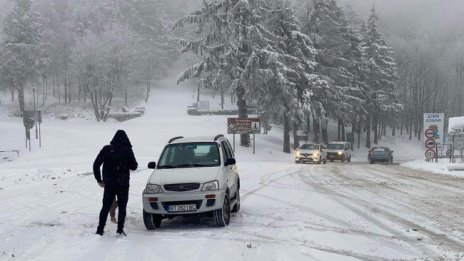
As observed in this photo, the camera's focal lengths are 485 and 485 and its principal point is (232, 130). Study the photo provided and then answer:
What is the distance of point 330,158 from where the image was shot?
137 ft

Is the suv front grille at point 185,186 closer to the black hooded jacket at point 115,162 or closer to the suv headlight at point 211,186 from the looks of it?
the suv headlight at point 211,186

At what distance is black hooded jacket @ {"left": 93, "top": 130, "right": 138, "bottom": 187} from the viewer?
30.7 ft

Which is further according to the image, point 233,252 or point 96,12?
point 96,12

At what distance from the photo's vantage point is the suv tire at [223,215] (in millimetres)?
9854

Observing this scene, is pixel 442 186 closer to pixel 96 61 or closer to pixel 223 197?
pixel 223 197

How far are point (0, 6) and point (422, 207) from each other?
147 metres

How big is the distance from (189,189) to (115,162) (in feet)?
5.12

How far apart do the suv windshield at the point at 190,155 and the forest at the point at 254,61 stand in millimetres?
26917

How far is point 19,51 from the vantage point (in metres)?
69.1

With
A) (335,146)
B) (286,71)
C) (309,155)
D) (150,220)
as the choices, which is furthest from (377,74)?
(150,220)

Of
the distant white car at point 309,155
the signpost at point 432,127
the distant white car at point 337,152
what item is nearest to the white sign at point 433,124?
the signpost at point 432,127

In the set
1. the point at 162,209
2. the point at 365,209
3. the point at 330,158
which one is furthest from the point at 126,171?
the point at 330,158

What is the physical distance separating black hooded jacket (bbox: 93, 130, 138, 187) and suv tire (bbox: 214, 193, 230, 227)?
6.34ft

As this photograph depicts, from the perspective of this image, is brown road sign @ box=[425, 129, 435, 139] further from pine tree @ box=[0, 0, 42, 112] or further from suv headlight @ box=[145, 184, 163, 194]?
pine tree @ box=[0, 0, 42, 112]
